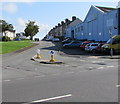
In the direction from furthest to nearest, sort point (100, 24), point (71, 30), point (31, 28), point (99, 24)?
point (31, 28)
point (71, 30)
point (99, 24)
point (100, 24)

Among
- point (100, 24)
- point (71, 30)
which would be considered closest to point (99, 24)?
point (100, 24)

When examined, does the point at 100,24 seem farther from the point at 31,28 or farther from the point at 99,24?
the point at 31,28

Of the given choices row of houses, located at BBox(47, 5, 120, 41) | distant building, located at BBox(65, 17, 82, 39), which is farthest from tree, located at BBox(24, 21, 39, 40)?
row of houses, located at BBox(47, 5, 120, 41)

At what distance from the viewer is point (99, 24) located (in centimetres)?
4062

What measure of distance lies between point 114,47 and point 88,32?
23.0 meters

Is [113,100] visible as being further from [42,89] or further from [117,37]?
[117,37]

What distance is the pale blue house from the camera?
113 ft

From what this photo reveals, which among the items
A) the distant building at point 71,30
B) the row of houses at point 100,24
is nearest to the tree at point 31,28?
the distant building at point 71,30

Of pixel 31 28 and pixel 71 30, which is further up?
pixel 31 28

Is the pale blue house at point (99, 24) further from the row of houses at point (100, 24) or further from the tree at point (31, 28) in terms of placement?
the tree at point (31, 28)

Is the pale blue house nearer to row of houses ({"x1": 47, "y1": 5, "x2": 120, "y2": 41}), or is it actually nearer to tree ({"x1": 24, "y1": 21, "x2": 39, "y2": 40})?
row of houses ({"x1": 47, "y1": 5, "x2": 120, "y2": 41})

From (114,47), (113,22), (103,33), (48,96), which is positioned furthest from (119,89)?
(103,33)

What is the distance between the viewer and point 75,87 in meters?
7.64

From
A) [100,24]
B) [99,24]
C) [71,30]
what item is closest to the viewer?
[100,24]
